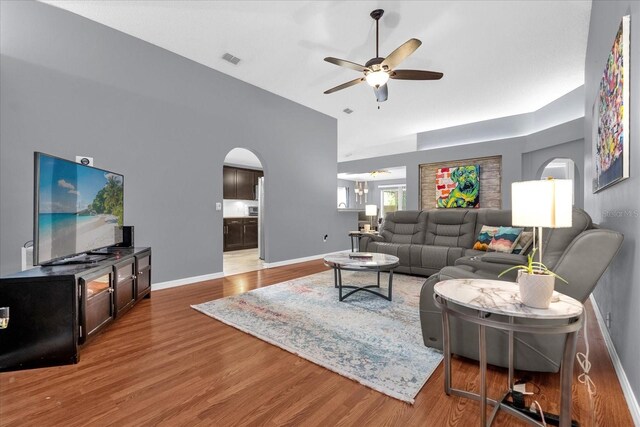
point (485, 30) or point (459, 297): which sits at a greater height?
point (485, 30)

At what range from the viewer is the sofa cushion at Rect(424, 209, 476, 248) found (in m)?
4.23

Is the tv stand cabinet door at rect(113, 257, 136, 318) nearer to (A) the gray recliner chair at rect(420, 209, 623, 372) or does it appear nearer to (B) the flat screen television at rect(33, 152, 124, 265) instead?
(B) the flat screen television at rect(33, 152, 124, 265)

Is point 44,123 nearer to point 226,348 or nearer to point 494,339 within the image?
point 226,348

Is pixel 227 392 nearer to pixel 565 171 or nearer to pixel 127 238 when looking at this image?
pixel 127 238

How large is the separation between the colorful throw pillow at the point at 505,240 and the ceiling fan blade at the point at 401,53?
2423mm

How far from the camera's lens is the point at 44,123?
296 cm

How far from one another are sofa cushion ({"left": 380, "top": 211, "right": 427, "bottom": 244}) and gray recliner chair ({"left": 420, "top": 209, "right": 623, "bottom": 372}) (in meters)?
2.48

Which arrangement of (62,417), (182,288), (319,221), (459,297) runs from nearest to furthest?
(459,297), (62,417), (182,288), (319,221)

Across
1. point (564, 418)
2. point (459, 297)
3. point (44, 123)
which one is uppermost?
point (44, 123)

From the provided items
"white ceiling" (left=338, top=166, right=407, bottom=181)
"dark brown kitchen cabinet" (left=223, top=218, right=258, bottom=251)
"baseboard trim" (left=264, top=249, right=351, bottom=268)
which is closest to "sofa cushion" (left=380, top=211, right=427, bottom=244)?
"baseboard trim" (left=264, top=249, right=351, bottom=268)

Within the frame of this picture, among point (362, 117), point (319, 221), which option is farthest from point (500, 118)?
point (319, 221)

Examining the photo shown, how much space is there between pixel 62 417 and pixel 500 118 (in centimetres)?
822

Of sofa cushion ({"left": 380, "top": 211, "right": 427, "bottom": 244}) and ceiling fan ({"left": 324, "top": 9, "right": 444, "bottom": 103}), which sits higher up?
ceiling fan ({"left": 324, "top": 9, "right": 444, "bottom": 103})

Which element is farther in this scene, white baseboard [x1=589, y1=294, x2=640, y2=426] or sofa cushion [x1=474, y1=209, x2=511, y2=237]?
sofa cushion [x1=474, y1=209, x2=511, y2=237]
